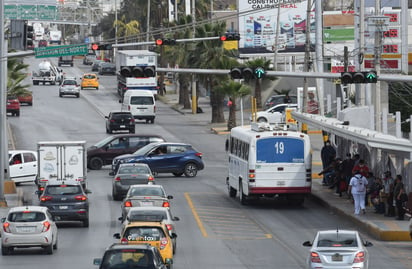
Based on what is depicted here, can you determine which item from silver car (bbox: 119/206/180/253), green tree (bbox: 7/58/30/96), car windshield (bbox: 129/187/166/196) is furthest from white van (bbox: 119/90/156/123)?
silver car (bbox: 119/206/180/253)

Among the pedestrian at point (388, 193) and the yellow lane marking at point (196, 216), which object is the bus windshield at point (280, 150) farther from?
the pedestrian at point (388, 193)

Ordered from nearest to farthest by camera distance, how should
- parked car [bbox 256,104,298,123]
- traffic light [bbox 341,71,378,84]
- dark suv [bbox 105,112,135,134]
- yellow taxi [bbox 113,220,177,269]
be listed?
yellow taxi [bbox 113,220,177,269], traffic light [bbox 341,71,378,84], dark suv [bbox 105,112,135,134], parked car [bbox 256,104,298,123]

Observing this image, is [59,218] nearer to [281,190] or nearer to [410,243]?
[281,190]

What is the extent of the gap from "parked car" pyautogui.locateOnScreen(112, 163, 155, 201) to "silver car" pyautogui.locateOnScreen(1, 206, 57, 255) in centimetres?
1225

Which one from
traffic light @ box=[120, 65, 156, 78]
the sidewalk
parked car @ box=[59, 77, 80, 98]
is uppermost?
traffic light @ box=[120, 65, 156, 78]

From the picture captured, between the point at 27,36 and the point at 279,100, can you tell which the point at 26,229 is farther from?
the point at 279,100

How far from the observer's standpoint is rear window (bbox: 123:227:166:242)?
2519 centimetres

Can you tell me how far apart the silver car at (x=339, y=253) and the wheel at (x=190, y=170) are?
2688 cm

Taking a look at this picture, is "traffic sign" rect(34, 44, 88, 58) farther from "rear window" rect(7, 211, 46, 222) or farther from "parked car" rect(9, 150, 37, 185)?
"parked car" rect(9, 150, 37, 185)

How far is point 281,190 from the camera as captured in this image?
39125mm

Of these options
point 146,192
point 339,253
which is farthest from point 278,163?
point 339,253

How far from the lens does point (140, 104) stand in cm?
7819

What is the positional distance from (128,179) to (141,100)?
36.8 metres

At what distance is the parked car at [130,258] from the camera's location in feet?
65.3
